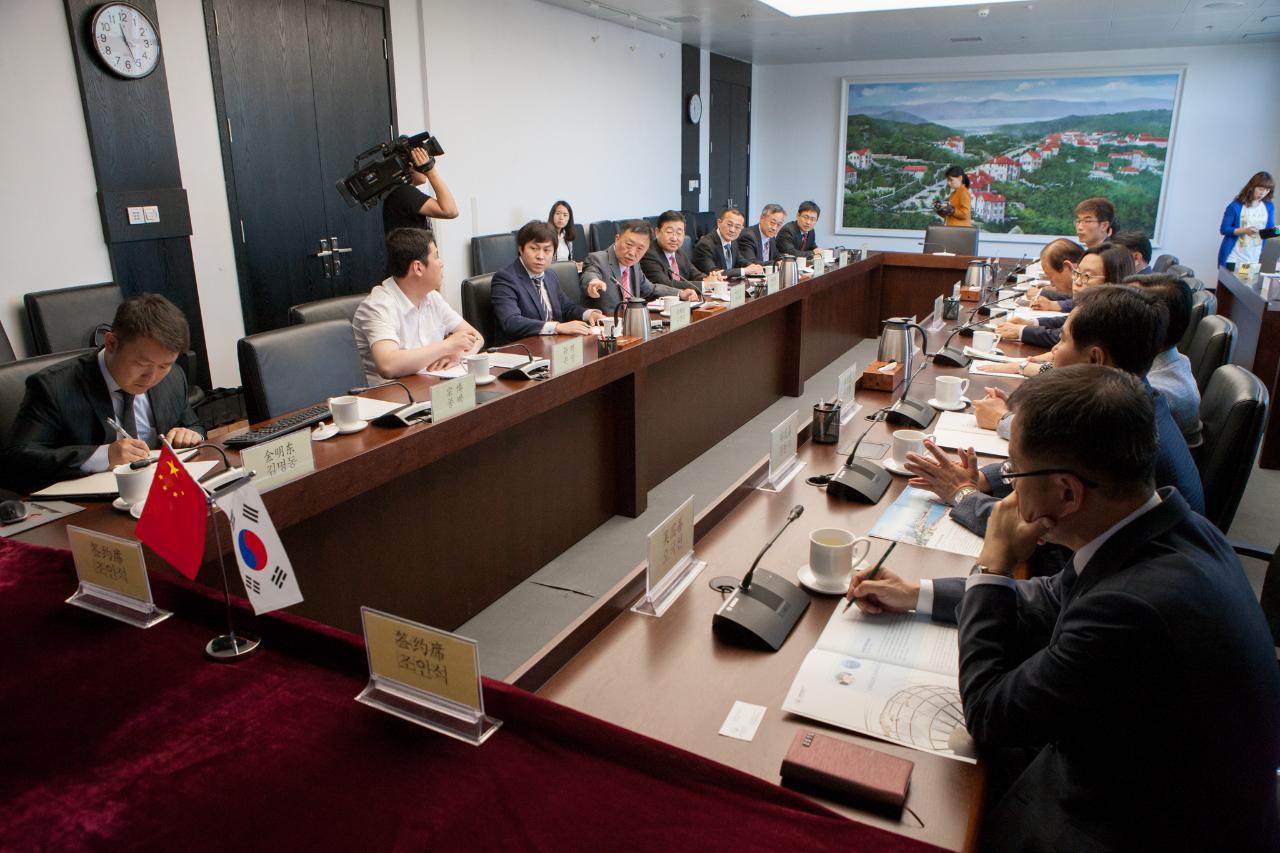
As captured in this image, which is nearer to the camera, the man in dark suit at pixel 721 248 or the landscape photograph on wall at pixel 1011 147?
the man in dark suit at pixel 721 248

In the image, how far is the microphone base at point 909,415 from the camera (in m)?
2.22

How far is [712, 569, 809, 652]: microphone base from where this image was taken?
118 centimetres

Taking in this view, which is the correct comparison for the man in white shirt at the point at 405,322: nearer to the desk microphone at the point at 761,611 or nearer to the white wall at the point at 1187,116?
the desk microphone at the point at 761,611

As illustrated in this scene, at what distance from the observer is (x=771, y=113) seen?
33.7ft

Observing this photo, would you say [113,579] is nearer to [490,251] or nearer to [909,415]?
[909,415]

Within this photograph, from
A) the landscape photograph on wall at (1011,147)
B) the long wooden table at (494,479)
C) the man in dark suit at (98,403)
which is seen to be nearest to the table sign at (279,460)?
the long wooden table at (494,479)

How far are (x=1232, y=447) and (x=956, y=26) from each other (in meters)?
6.33

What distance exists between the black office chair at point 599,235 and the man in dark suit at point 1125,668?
6072 mm

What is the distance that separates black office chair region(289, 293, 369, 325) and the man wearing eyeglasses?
6.17 ft

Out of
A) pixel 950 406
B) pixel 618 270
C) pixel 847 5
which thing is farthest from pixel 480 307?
pixel 847 5

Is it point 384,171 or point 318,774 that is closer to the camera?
point 318,774

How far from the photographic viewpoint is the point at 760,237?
19.5ft

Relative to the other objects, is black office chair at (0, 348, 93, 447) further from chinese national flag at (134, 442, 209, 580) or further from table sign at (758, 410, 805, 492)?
table sign at (758, 410, 805, 492)

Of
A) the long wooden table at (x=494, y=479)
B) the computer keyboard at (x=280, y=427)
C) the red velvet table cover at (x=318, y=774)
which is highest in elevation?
the computer keyboard at (x=280, y=427)
